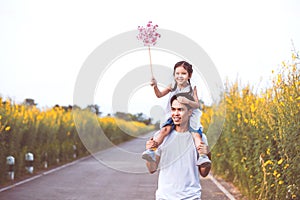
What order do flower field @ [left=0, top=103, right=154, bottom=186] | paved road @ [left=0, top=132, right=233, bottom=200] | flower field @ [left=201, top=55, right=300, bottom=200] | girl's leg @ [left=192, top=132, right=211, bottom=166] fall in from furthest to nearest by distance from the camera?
1. flower field @ [left=0, top=103, right=154, bottom=186]
2. paved road @ [left=0, top=132, right=233, bottom=200]
3. flower field @ [left=201, top=55, right=300, bottom=200]
4. girl's leg @ [left=192, top=132, right=211, bottom=166]

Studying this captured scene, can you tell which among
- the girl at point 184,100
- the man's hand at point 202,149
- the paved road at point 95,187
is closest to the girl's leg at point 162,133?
the girl at point 184,100

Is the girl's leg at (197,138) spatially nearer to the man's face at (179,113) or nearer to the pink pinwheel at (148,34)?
the man's face at (179,113)

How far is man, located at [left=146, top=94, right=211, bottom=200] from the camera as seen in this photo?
386 cm

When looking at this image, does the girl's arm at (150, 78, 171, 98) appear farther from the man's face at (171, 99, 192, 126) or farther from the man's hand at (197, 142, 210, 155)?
the man's hand at (197, 142, 210, 155)

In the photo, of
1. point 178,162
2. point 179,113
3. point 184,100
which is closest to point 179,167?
point 178,162

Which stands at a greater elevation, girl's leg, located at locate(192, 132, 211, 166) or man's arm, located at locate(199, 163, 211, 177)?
girl's leg, located at locate(192, 132, 211, 166)

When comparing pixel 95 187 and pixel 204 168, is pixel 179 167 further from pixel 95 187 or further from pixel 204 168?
pixel 95 187

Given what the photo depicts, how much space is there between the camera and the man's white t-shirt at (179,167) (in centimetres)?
388

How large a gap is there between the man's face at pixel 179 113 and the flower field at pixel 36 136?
5.01 meters

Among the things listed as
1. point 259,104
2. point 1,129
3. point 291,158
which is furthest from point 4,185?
point 291,158

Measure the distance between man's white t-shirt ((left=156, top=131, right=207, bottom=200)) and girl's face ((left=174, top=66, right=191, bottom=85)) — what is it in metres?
0.40

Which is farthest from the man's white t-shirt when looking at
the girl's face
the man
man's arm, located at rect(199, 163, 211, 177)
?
the girl's face

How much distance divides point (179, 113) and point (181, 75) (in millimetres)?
326

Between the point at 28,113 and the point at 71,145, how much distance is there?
5.78m
